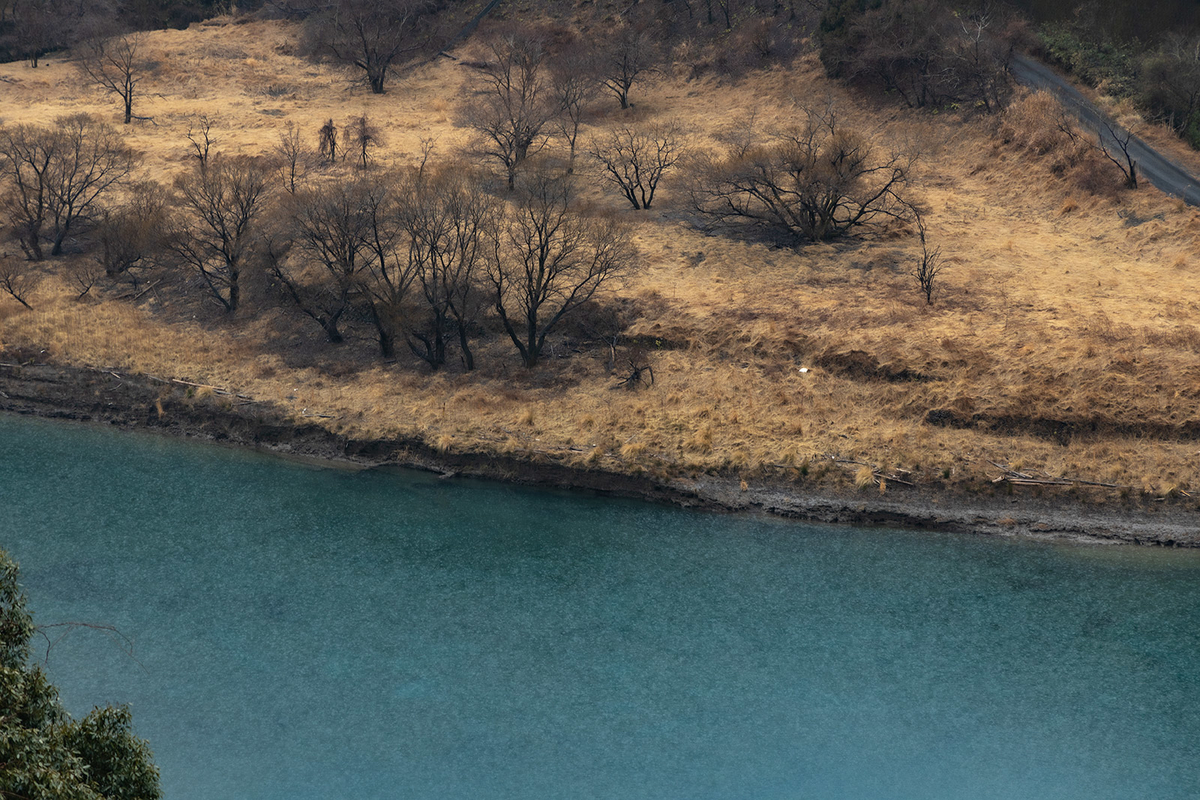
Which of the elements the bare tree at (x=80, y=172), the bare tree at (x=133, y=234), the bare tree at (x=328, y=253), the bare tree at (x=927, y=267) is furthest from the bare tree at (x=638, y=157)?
the bare tree at (x=80, y=172)

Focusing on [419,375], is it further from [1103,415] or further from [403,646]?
[1103,415]

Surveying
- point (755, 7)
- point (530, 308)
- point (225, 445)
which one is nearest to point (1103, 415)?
point (530, 308)

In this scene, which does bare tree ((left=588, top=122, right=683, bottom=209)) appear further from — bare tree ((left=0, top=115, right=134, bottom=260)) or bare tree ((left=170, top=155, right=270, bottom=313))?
bare tree ((left=0, top=115, right=134, bottom=260))

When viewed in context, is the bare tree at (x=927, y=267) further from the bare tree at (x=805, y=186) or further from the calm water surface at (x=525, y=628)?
the calm water surface at (x=525, y=628)

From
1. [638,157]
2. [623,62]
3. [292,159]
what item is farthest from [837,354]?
[623,62]

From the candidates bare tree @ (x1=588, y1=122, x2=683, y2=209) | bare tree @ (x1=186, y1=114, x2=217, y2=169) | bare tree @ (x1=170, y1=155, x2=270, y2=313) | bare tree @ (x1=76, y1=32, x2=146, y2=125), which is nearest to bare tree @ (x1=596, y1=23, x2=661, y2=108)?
bare tree @ (x1=588, y1=122, x2=683, y2=209)

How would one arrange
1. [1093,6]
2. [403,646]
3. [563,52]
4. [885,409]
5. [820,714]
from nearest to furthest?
[820,714] → [403,646] → [885,409] → [1093,6] → [563,52]
